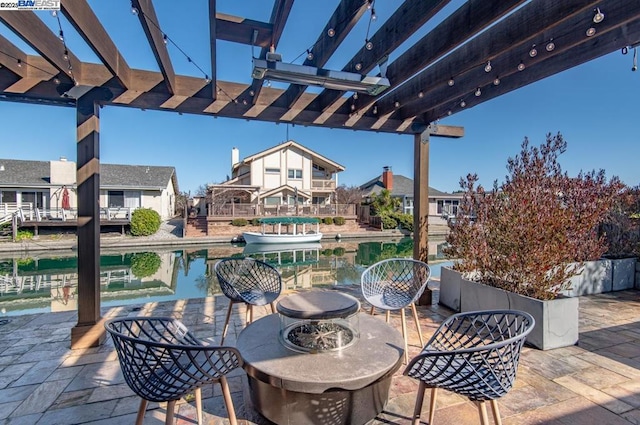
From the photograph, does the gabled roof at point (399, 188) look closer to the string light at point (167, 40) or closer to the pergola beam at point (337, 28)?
the string light at point (167, 40)

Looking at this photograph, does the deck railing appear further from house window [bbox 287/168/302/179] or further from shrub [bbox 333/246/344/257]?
shrub [bbox 333/246/344/257]

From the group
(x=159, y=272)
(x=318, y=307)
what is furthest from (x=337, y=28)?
(x=159, y=272)

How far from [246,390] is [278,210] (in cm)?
1567

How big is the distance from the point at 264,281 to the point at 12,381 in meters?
2.02

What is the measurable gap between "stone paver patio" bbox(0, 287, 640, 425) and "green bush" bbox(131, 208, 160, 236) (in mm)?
11757

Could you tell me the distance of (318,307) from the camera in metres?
1.84

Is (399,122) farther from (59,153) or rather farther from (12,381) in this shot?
(59,153)

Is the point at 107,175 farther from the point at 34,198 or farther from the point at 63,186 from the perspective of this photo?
the point at 34,198

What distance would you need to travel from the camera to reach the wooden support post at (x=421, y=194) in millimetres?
3840

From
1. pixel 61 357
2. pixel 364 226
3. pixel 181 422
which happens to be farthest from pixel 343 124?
pixel 364 226

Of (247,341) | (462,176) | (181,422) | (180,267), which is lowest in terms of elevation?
(180,267)

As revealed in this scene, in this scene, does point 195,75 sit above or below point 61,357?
above

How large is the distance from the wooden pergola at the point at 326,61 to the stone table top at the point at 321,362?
1.95 meters

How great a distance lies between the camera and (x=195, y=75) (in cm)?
294
